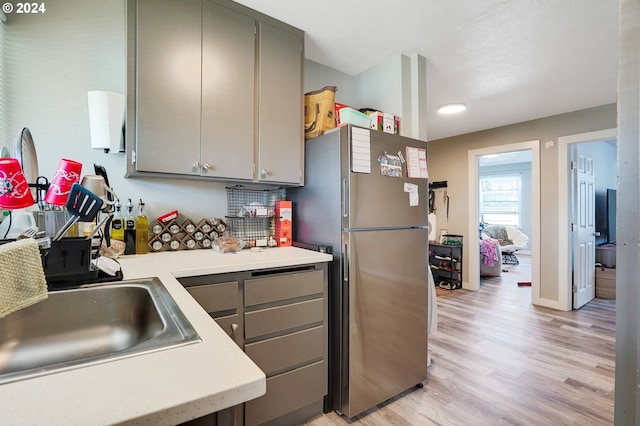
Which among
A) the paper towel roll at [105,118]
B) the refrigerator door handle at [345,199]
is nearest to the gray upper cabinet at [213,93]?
the paper towel roll at [105,118]

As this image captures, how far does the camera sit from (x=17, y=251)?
24.6 inches

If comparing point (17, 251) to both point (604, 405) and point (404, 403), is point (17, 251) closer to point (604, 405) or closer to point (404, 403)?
point (404, 403)

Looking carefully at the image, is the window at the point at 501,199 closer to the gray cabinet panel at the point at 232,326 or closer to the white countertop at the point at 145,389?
the gray cabinet panel at the point at 232,326

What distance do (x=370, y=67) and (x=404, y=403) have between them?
2.52 meters

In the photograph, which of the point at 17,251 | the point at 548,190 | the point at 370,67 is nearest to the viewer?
the point at 17,251

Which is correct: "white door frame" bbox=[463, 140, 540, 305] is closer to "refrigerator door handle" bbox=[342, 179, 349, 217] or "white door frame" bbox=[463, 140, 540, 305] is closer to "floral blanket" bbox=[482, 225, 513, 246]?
"floral blanket" bbox=[482, 225, 513, 246]

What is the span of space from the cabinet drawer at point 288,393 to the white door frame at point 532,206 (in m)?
3.49

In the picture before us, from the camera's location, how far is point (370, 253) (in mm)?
1732

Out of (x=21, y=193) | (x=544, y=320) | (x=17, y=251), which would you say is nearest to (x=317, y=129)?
(x=21, y=193)

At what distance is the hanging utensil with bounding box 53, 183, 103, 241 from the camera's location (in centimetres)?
85

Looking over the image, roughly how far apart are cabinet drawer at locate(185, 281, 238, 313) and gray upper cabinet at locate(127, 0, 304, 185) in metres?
0.67

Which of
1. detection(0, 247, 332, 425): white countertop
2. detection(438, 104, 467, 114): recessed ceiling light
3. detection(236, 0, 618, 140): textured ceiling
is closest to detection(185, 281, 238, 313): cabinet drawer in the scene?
detection(0, 247, 332, 425): white countertop

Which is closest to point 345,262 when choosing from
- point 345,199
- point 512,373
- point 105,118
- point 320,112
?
point 345,199

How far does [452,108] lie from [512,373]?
2.68 metres
